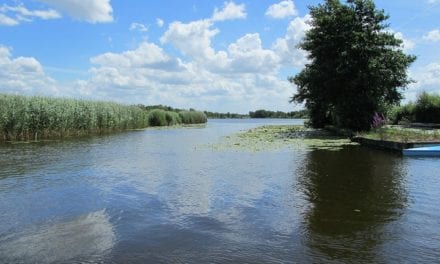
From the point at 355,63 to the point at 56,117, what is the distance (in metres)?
21.8

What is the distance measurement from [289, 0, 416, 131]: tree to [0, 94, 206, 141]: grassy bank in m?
18.3

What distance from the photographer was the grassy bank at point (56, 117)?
2860 cm

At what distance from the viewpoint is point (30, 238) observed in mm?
7539

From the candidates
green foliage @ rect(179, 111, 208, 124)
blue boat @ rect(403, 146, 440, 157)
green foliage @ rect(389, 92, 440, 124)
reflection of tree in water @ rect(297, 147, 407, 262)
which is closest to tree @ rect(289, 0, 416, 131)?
green foliage @ rect(389, 92, 440, 124)

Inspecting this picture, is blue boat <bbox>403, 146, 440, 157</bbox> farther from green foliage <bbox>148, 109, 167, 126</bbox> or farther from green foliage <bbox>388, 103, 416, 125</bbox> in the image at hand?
green foliage <bbox>148, 109, 167, 126</bbox>

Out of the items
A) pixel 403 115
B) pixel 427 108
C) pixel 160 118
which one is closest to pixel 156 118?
pixel 160 118

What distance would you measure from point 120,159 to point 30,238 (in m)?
12.2

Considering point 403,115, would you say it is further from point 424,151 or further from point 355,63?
point 424,151

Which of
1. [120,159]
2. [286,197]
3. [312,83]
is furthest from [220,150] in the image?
[312,83]

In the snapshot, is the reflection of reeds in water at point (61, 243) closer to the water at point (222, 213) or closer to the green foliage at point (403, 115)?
the water at point (222, 213)

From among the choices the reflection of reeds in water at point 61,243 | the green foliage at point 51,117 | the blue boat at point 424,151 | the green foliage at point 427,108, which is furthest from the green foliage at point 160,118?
the reflection of reeds in water at point 61,243

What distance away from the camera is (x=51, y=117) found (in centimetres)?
3194

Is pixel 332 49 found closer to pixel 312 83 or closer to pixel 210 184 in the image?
pixel 312 83

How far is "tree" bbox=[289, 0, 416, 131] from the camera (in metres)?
32.5
